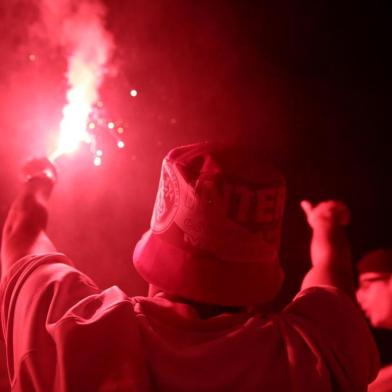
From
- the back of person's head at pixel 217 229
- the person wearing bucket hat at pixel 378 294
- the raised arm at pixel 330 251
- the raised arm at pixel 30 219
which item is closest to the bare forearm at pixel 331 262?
the raised arm at pixel 330 251

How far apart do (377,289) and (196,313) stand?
130 centimetres

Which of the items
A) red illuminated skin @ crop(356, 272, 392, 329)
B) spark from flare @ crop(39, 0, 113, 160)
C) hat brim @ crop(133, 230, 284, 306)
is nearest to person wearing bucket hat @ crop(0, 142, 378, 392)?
hat brim @ crop(133, 230, 284, 306)

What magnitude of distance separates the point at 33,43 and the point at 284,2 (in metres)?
1.33

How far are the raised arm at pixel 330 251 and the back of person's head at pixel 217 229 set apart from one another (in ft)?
0.92

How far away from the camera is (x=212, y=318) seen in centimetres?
99

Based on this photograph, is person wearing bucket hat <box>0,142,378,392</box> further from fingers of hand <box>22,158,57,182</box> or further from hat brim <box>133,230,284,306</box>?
fingers of hand <box>22,158,57,182</box>

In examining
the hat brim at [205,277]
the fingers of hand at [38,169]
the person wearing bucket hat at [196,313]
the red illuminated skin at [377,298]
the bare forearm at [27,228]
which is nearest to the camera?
the person wearing bucket hat at [196,313]

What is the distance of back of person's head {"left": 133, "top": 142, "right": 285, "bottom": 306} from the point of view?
101 centimetres

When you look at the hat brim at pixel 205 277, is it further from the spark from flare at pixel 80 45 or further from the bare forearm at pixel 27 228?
the spark from flare at pixel 80 45

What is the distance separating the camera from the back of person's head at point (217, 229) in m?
1.01

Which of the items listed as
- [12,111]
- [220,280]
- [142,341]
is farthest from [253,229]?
[12,111]

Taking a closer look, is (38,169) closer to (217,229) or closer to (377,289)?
(217,229)

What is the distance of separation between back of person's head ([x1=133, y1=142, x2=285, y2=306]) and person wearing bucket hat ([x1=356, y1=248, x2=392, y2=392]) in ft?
2.60

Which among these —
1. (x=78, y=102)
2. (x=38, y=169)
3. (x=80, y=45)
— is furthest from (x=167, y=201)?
(x=80, y=45)
